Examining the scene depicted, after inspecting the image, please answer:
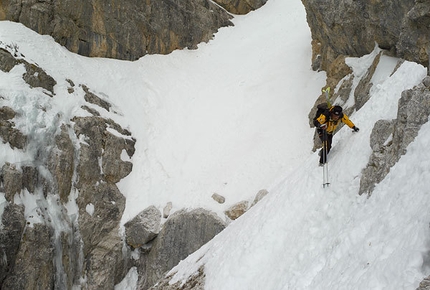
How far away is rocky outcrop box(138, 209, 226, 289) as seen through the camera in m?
17.2

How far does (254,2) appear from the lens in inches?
1580

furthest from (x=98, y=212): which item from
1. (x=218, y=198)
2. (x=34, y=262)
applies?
(x=218, y=198)

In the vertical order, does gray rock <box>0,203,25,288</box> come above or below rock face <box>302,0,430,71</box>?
below

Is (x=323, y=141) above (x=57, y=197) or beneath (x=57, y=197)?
above

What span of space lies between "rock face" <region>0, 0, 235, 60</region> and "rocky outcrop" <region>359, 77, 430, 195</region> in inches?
830

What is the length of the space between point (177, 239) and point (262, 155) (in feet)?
18.6

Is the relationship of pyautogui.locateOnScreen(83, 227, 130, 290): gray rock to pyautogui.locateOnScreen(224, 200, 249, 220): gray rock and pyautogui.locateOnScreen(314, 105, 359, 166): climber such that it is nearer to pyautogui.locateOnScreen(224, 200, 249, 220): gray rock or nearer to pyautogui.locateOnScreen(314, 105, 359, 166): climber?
pyautogui.locateOnScreen(224, 200, 249, 220): gray rock

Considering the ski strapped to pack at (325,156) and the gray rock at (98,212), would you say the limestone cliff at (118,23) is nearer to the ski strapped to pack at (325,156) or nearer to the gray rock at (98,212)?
the gray rock at (98,212)

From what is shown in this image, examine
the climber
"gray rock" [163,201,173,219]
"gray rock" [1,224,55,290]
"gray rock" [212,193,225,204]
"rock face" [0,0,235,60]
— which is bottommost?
"gray rock" [1,224,55,290]

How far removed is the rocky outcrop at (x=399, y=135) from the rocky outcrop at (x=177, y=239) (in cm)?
984

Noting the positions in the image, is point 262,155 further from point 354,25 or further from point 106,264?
point 106,264

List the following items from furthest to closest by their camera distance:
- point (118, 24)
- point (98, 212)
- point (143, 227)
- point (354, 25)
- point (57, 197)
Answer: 1. point (118, 24)
2. point (98, 212)
3. point (143, 227)
4. point (57, 197)
5. point (354, 25)

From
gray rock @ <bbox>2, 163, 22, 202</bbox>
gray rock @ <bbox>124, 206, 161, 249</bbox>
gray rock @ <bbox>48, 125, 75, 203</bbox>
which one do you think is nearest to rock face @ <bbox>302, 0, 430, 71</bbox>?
gray rock @ <bbox>124, 206, 161, 249</bbox>

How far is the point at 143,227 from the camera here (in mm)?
18250
